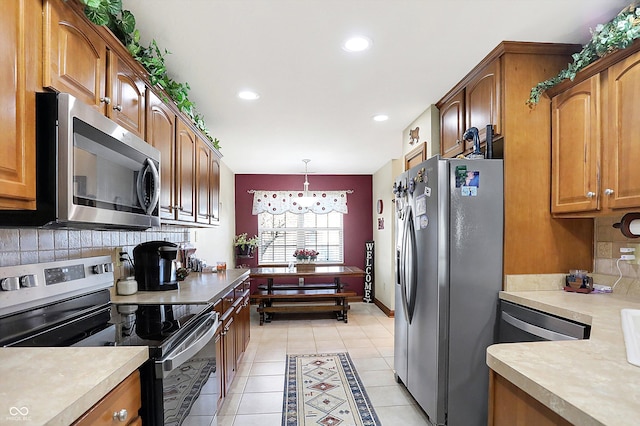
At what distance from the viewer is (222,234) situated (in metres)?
5.41

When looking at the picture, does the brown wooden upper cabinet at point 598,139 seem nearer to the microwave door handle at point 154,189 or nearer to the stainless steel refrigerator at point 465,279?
the stainless steel refrigerator at point 465,279

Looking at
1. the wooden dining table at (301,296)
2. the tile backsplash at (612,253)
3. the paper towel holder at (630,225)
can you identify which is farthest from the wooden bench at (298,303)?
the paper towel holder at (630,225)

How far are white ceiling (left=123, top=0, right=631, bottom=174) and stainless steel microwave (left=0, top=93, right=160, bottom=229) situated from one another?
0.74m

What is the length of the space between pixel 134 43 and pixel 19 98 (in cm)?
85

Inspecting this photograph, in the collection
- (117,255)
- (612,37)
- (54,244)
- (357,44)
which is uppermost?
(357,44)

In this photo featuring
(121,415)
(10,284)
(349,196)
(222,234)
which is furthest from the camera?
(349,196)

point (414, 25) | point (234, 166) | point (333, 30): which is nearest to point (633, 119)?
point (414, 25)

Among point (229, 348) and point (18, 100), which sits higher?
point (18, 100)

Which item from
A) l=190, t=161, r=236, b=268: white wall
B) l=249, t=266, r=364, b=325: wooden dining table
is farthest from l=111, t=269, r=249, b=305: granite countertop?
l=249, t=266, r=364, b=325: wooden dining table

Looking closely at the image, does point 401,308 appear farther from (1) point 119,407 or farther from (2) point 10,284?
(2) point 10,284

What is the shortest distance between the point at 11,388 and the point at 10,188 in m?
0.54

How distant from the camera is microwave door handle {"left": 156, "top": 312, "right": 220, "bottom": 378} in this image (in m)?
1.25

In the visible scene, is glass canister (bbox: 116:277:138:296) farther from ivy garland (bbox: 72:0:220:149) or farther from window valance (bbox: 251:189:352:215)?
window valance (bbox: 251:189:352:215)

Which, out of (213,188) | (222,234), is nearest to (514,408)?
(213,188)
